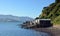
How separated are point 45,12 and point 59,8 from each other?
13.5m

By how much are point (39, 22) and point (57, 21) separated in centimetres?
951

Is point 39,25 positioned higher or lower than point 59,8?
lower

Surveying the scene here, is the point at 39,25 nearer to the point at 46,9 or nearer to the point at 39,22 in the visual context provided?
the point at 39,22

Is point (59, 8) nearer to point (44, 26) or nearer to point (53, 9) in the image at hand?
point (53, 9)

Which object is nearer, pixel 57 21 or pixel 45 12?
pixel 57 21

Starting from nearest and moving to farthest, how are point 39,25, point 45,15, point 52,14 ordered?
1. point 39,25
2. point 52,14
3. point 45,15

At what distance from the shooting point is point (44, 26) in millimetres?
106062

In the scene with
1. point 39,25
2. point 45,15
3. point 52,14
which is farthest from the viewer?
point 45,15

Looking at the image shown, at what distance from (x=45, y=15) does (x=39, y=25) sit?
29958 millimetres

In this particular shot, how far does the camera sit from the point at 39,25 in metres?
105

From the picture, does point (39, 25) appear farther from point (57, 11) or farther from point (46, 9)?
point (46, 9)

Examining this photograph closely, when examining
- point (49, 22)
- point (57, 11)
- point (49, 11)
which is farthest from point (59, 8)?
point (49, 22)

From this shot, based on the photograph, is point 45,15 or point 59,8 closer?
point 59,8

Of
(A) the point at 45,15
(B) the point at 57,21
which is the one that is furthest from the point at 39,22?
(A) the point at 45,15
